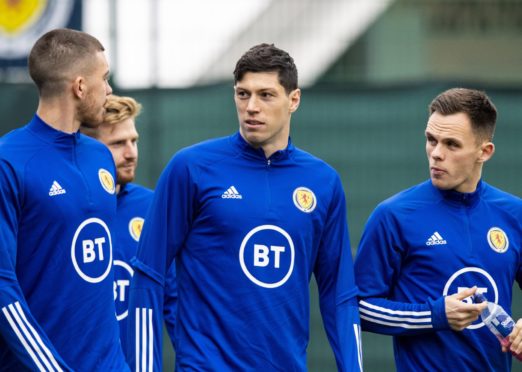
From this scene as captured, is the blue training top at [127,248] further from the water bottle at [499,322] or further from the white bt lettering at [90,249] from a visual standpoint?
the water bottle at [499,322]

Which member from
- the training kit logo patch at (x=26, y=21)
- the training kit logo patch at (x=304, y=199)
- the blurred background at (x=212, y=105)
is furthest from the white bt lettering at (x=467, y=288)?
the training kit logo patch at (x=26, y=21)

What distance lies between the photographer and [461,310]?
575cm

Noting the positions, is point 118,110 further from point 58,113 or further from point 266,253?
point 266,253

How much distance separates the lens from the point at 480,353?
6.02m

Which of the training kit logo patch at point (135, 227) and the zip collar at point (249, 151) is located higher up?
the zip collar at point (249, 151)

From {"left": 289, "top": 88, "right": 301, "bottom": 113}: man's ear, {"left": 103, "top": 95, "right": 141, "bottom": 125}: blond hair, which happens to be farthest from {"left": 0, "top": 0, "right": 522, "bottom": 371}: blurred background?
{"left": 289, "top": 88, "right": 301, "bottom": 113}: man's ear

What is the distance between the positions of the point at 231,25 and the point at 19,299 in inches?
183

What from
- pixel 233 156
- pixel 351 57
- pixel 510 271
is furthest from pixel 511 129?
pixel 233 156

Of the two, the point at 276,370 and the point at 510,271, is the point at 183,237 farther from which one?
the point at 510,271

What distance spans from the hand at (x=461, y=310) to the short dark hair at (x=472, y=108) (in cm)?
85

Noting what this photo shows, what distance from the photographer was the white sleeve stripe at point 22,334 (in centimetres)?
509

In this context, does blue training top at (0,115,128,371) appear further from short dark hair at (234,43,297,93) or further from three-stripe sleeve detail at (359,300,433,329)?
three-stripe sleeve detail at (359,300,433,329)

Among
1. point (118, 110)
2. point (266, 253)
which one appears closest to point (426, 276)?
point (266, 253)

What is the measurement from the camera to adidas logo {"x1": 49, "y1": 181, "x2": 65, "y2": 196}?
5.32 metres
